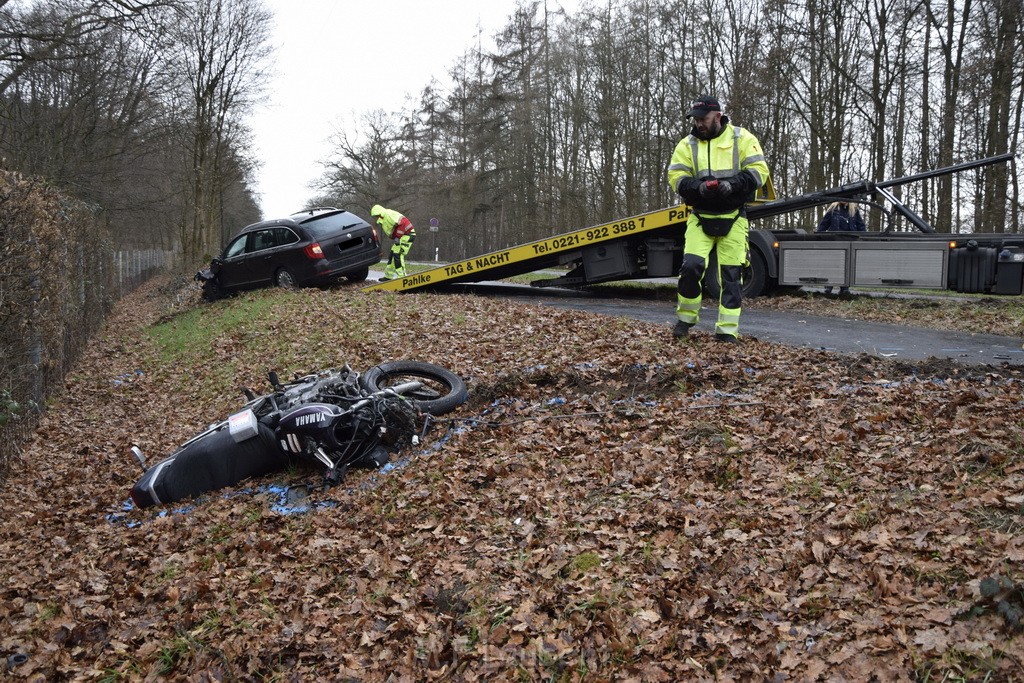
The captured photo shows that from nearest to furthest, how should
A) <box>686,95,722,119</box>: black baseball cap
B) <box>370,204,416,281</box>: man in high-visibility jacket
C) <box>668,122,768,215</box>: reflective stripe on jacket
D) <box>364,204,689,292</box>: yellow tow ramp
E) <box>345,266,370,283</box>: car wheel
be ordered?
<box>686,95,722,119</box>: black baseball cap < <box>668,122,768,215</box>: reflective stripe on jacket < <box>364,204,689,292</box>: yellow tow ramp < <box>345,266,370,283</box>: car wheel < <box>370,204,416,281</box>: man in high-visibility jacket

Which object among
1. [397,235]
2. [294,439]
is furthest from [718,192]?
[397,235]

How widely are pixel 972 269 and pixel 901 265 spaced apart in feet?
3.26

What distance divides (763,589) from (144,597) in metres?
3.39

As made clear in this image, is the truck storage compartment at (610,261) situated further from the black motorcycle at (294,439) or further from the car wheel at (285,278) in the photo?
the black motorcycle at (294,439)

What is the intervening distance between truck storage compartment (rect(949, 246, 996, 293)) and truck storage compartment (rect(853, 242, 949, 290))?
0.15m

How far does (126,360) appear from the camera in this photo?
14500 mm

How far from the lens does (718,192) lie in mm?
7918

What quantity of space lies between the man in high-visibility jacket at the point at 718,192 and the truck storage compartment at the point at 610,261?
19.2 feet

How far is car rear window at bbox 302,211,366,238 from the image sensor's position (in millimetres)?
16891

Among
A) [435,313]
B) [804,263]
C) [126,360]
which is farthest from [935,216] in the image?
[126,360]

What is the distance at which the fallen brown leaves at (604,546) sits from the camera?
10.9 ft

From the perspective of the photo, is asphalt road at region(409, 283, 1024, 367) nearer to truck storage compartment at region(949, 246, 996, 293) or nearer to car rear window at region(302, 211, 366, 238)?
truck storage compartment at region(949, 246, 996, 293)

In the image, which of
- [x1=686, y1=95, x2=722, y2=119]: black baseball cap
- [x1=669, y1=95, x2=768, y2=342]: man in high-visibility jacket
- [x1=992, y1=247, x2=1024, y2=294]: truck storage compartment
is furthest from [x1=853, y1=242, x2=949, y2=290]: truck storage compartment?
[x1=686, y1=95, x2=722, y2=119]: black baseball cap

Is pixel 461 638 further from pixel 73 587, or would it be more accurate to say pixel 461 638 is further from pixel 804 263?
pixel 804 263
